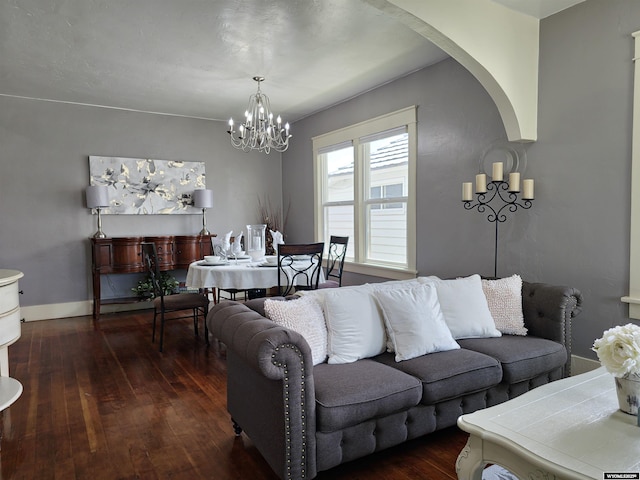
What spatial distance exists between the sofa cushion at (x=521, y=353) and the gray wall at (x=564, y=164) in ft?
2.10

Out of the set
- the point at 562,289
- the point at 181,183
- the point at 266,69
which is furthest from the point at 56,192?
the point at 562,289

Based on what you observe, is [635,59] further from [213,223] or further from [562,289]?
[213,223]

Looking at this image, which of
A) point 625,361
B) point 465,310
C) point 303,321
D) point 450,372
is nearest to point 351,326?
point 303,321

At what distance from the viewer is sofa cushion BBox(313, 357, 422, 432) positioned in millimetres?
1919

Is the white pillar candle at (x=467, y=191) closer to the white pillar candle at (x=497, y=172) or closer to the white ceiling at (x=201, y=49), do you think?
the white pillar candle at (x=497, y=172)

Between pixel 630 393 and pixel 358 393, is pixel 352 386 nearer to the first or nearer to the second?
pixel 358 393

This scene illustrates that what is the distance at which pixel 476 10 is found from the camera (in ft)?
9.71

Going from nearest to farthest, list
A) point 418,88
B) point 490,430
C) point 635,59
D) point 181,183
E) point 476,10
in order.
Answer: point 490,430
point 635,59
point 476,10
point 418,88
point 181,183

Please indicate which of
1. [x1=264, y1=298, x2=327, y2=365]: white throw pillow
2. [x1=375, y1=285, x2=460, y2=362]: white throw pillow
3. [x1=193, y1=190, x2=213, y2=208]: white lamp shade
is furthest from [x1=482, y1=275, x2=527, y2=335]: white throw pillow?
[x1=193, y1=190, x2=213, y2=208]: white lamp shade

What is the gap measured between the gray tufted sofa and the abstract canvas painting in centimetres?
389

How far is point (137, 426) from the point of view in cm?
260

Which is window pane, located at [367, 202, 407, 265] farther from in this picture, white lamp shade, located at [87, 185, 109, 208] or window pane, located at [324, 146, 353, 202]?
white lamp shade, located at [87, 185, 109, 208]

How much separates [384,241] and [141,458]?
3385 mm

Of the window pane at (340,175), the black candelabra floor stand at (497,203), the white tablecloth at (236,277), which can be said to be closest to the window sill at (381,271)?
the window pane at (340,175)
